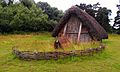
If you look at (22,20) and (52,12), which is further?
(52,12)

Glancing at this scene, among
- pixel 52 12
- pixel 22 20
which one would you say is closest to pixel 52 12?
pixel 52 12

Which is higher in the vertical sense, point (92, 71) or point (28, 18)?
point (28, 18)

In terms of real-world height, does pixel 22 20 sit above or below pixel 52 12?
below

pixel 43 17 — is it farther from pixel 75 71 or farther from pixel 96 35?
pixel 75 71

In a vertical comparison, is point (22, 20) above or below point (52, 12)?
below

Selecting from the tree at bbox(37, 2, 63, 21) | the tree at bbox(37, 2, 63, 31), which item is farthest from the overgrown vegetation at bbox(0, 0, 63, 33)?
the tree at bbox(37, 2, 63, 21)

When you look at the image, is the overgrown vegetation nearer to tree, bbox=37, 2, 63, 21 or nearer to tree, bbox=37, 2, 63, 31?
tree, bbox=37, 2, 63, 31

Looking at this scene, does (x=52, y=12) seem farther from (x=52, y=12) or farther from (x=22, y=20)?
(x=22, y=20)

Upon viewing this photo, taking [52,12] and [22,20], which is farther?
[52,12]

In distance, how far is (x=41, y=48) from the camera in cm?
1906

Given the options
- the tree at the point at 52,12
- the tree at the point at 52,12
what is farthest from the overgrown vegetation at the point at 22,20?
the tree at the point at 52,12

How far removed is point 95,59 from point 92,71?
3182mm

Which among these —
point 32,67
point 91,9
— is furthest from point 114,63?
point 91,9

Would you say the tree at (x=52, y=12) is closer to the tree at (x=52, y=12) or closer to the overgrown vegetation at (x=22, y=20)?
the tree at (x=52, y=12)
